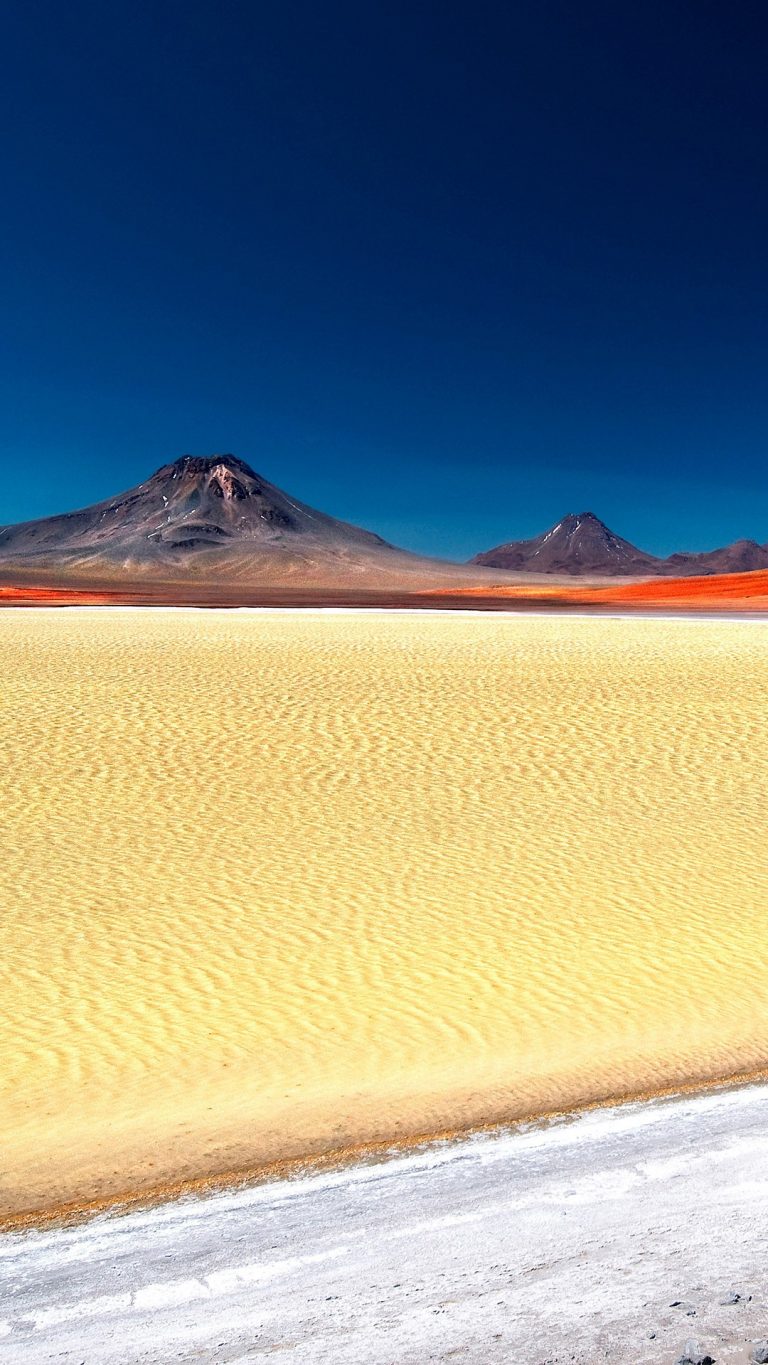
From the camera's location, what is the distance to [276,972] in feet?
22.7

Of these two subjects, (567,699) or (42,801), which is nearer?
(42,801)

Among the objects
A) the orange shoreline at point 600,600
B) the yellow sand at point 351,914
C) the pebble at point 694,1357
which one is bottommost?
the yellow sand at point 351,914

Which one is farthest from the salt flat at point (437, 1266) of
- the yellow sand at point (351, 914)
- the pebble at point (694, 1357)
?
the yellow sand at point (351, 914)

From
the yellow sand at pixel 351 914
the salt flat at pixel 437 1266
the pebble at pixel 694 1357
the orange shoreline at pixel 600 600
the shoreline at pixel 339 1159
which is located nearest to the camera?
the pebble at pixel 694 1357

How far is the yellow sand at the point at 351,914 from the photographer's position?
521cm

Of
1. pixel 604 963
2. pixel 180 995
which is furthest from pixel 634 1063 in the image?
pixel 180 995

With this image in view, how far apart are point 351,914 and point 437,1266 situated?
4.34 meters

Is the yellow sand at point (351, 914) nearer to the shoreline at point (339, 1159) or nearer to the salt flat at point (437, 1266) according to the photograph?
the shoreline at point (339, 1159)

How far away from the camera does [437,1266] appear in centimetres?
375

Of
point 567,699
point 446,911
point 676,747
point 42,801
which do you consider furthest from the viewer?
point 567,699

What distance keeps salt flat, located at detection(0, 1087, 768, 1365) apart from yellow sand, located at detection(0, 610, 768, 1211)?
1.60 feet

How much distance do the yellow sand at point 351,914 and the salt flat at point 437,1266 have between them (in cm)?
49

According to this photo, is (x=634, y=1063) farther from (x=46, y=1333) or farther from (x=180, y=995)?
(x=46, y=1333)

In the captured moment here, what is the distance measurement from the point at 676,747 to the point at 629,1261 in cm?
1094
